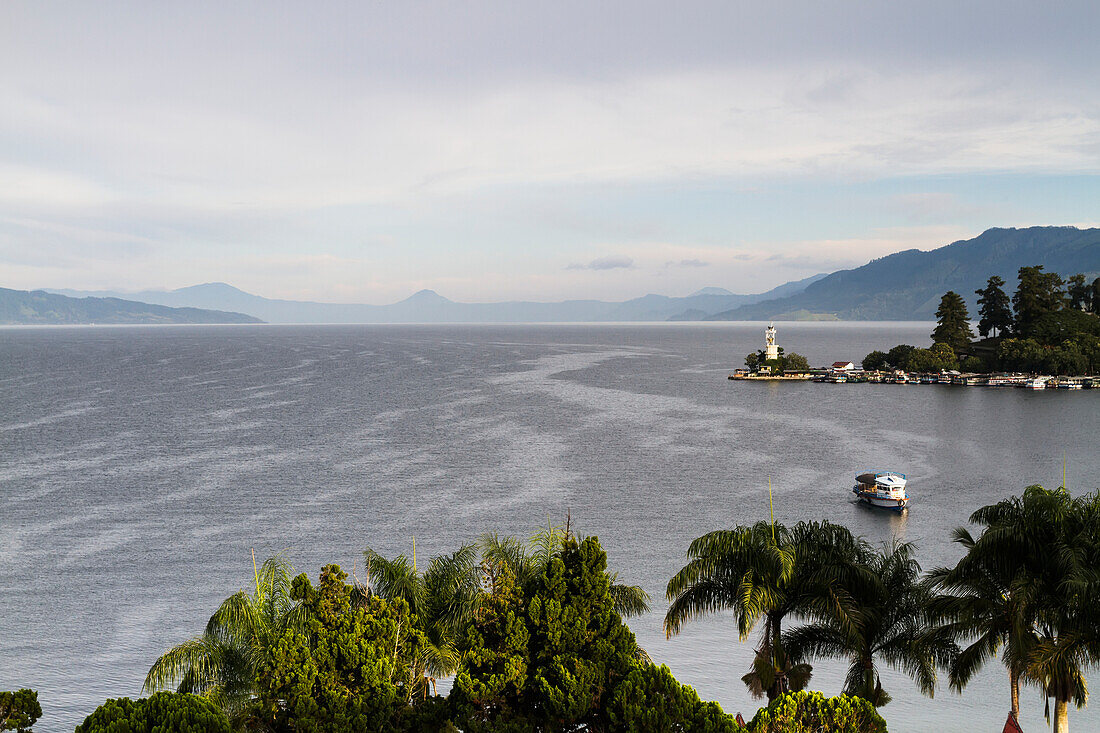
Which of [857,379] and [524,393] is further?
[857,379]

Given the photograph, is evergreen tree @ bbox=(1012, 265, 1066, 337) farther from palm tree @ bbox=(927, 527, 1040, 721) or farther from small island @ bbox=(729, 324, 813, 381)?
palm tree @ bbox=(927, 527, 1040, 721)

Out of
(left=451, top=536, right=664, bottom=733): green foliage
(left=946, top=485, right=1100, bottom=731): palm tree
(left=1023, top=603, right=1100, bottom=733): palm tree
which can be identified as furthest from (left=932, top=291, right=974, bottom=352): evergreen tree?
(left=451, top=536, right=664, bottom=733): green foliage

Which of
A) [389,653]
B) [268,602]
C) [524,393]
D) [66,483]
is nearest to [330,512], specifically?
[66,483]

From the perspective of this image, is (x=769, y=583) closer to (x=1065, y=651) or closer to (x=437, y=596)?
(x=1065, y=651)

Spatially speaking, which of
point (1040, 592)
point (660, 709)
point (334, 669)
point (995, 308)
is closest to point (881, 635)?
point (1040, 592)

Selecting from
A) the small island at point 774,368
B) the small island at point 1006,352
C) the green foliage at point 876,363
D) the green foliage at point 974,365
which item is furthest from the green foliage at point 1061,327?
the small island at point 774,368

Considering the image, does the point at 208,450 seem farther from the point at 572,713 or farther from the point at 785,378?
the point at 785,378
